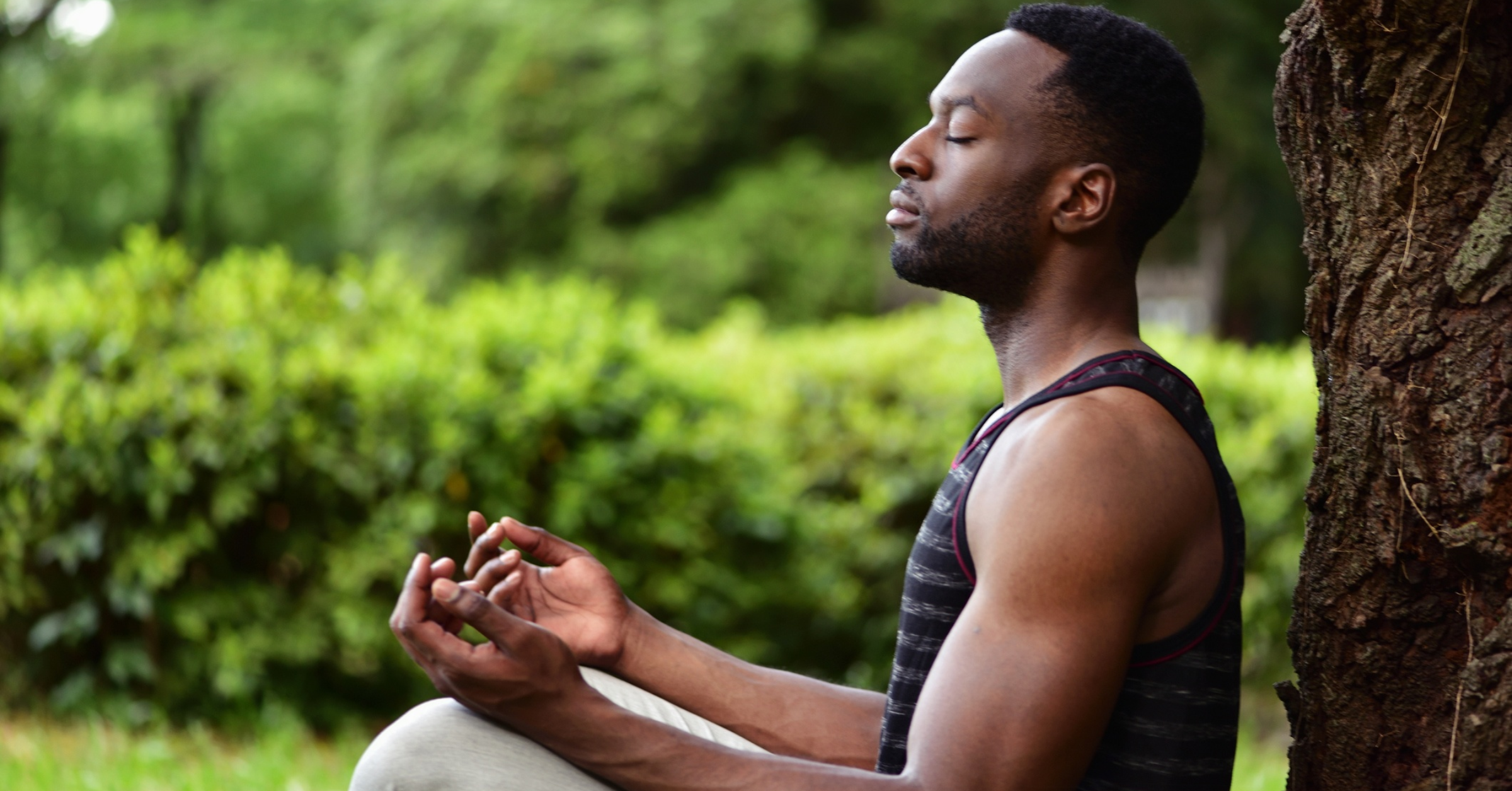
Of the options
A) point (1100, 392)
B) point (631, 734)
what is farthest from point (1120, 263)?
point (631, 734)

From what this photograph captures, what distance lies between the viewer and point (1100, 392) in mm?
1885

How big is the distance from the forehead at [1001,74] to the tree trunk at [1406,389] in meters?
0.40

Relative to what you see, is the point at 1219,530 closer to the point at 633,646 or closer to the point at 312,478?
the point at 633,646

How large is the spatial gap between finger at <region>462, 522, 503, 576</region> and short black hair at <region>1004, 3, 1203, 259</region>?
1154mm

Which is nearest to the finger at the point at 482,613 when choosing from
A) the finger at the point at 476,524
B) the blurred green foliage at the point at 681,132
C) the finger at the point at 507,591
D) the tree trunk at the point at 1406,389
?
the finger at the point at 476,524

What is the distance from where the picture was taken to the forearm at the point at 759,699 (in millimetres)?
2467

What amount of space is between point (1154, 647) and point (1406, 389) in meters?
0.54

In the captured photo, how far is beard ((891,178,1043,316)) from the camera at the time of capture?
81.0 inches

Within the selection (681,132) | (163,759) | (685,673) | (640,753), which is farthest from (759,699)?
(681,132)

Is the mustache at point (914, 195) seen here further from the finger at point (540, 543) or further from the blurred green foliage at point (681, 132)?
the blurred green foliage at point (681, 132)

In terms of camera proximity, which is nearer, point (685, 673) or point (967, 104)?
point (967, 104)

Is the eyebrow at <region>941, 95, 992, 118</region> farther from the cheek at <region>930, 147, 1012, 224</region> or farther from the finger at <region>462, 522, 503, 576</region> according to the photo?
the finger at <region>462, 522, 503, 576</region>

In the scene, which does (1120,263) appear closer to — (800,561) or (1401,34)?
(1401,34)

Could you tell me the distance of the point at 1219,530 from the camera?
1.89 meters
